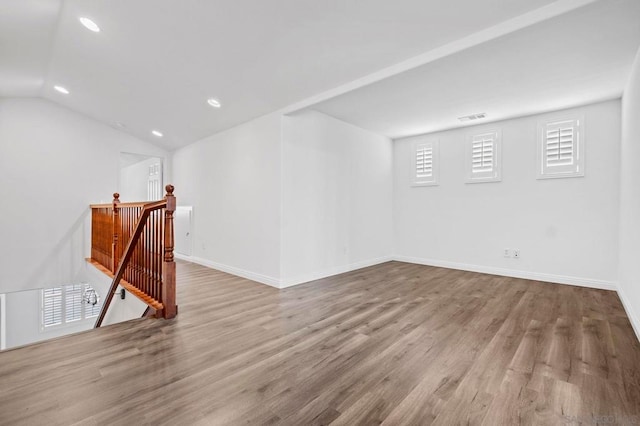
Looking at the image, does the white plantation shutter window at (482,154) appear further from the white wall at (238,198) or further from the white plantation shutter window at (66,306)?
the white plantation shutter window at (66,306)

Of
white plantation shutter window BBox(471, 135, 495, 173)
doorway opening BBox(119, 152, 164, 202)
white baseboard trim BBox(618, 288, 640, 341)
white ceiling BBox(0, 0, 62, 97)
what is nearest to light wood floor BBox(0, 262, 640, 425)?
white baseboard trim BBox(618, 288, 640, 341)

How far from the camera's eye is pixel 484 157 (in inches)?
193

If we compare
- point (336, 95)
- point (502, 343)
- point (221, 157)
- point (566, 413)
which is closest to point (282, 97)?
point (336, 95)

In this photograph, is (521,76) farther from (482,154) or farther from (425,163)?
(425,163)

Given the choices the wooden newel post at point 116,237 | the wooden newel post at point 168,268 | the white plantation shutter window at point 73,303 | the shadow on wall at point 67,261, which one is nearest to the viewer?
the wooden newel post at point 168,268

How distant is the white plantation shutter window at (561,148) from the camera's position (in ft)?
13.3

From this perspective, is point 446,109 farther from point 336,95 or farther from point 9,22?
point 9,22

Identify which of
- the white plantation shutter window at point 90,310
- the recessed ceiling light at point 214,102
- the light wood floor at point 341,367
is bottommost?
the white plantation shutter window at point 90,310

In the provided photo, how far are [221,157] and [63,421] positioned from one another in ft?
14.6

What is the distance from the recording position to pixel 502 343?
2381 mm

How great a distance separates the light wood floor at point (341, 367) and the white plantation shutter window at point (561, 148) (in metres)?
1.82

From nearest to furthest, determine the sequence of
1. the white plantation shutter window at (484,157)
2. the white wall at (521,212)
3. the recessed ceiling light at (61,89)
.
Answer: the white wall at (521,212) → the white plantation shutter window at (484,157) → the recessed ceiling light at (61,89)

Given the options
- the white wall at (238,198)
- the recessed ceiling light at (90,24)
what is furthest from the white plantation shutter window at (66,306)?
the recessed ceiling light at (90,24)

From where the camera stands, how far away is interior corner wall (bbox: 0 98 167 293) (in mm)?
5172
